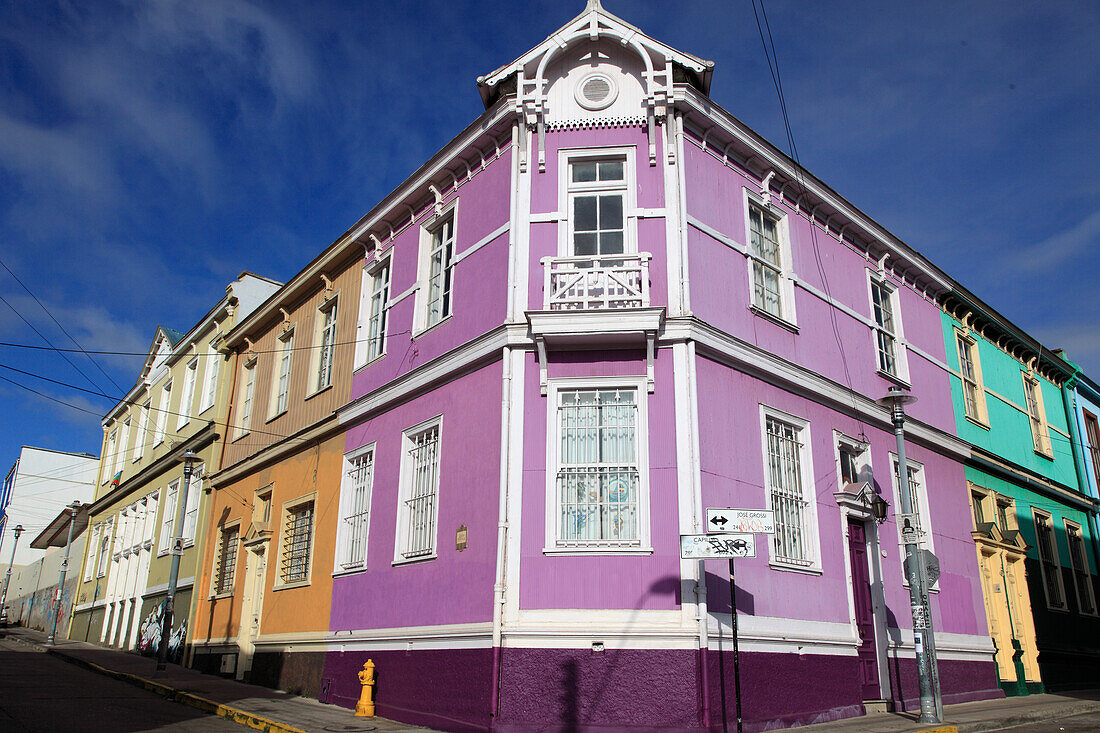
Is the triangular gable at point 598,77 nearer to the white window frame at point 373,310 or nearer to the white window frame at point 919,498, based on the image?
the white window frame at point 373,310

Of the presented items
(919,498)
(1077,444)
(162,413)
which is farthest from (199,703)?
(1077,444)

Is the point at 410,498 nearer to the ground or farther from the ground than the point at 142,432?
nearer to the ground

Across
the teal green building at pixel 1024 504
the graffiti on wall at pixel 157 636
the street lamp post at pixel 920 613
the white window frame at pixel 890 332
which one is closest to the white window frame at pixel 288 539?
the graffiti on wall at pixel 157 636

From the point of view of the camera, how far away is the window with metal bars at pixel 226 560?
18.3 metres

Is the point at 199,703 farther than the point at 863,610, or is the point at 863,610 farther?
the point at 199,703

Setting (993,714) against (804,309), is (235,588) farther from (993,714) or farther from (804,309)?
(993,714)

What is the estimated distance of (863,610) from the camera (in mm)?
12492

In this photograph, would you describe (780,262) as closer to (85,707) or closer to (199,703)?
(199,703)

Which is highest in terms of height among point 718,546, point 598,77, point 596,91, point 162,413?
point 598,77

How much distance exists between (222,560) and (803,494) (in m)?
13.6

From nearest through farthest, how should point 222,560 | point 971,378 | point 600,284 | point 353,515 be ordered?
point 600,284, point 353,515, point 971,378, point 222,560

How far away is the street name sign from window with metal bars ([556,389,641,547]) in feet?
5.53

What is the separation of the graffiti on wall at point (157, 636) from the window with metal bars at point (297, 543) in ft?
16.7

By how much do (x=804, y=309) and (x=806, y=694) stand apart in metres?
6.03
